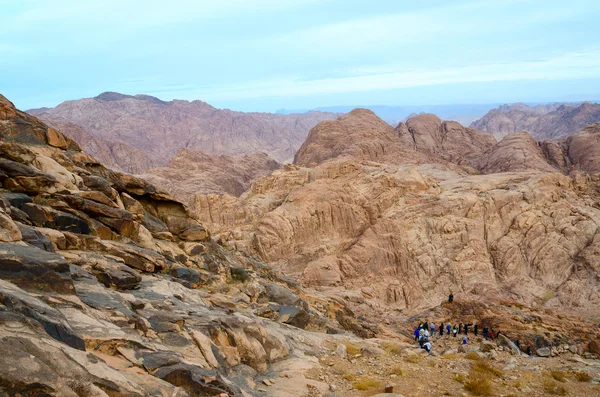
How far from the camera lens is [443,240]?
43.7 meters

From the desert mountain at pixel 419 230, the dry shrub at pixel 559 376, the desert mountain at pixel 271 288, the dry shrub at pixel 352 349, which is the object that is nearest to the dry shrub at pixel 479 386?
the desert mountain at pixel 271 288

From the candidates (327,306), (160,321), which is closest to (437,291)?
(327,306)

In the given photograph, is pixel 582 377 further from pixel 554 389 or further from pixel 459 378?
pixel 459 378

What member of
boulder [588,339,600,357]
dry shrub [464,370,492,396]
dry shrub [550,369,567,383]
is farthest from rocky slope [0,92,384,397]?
boulder [588,339,600,357]

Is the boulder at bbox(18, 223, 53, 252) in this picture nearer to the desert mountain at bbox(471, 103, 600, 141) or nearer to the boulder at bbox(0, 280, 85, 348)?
the boulder at bbox(0, 280, 85, 348)

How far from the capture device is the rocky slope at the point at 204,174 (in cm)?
8106

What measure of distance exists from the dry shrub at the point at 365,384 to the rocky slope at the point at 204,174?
2544 inches

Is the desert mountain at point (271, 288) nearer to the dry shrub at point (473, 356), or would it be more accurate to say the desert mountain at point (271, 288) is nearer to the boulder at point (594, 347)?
the boulder at point (594, 347)

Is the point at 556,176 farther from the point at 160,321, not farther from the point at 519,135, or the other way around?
the point at 160,321

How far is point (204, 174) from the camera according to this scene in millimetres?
92062

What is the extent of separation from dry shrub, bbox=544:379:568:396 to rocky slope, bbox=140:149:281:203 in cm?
6525

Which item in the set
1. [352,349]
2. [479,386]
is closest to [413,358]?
[352,349]

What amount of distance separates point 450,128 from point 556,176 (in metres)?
53.5

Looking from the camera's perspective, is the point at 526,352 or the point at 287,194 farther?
the point at 287,194
